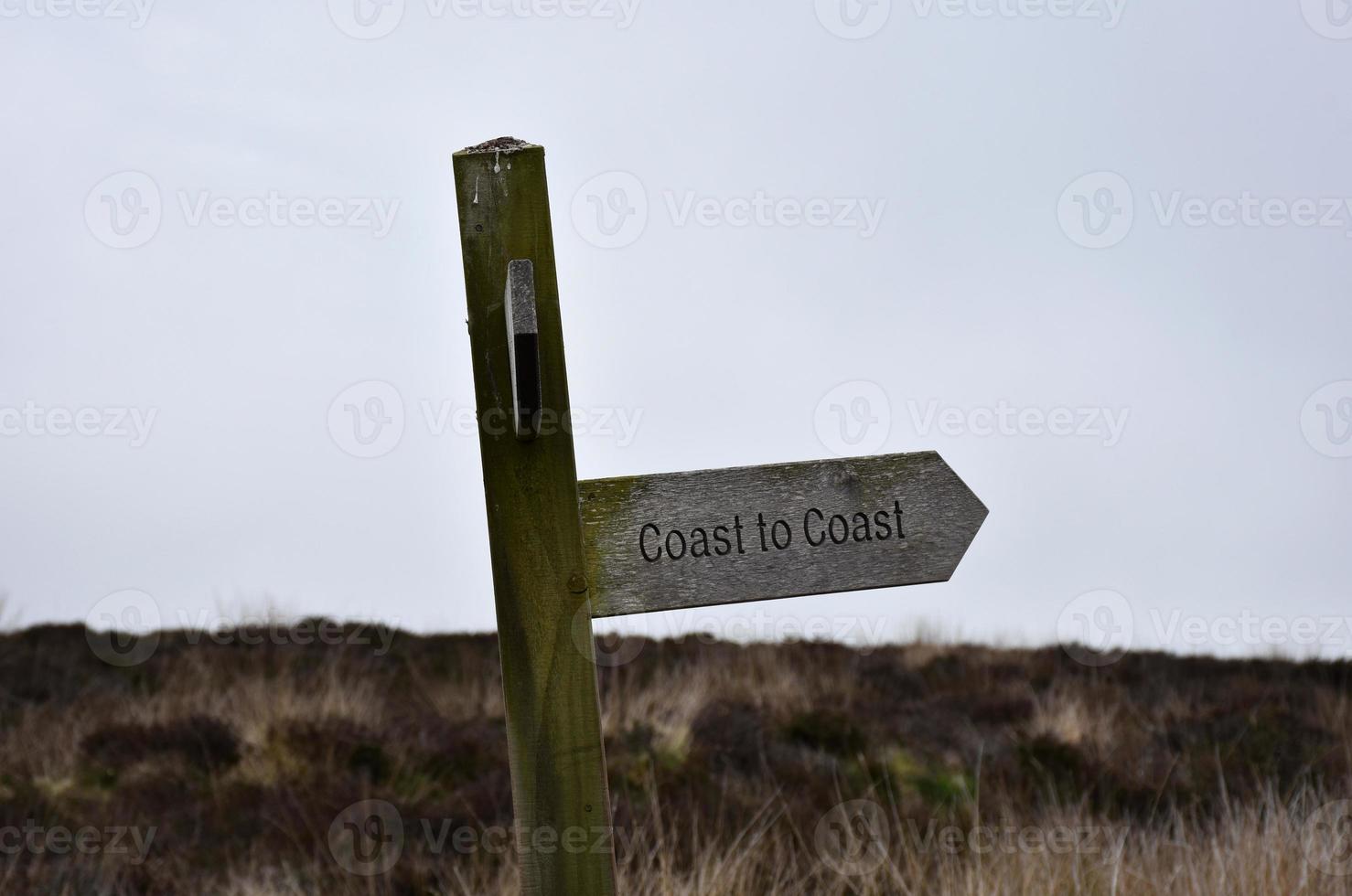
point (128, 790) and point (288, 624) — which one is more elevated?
point (288, 624)

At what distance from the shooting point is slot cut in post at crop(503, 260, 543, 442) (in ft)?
5.43

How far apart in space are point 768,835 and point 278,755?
9.28 feet

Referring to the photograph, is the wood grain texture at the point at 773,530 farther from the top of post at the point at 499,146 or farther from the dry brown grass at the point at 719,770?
the dry brown grass at the point at 719,770

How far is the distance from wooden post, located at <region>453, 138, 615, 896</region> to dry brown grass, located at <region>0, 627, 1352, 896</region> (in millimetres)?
1543

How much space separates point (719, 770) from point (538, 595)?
460 cm

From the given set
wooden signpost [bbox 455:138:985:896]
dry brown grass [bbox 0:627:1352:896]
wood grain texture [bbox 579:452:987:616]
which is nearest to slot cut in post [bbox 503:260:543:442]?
wooden signpost [bbox 455:138:985:896]

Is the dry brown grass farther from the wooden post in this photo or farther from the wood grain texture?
the wood grain texture

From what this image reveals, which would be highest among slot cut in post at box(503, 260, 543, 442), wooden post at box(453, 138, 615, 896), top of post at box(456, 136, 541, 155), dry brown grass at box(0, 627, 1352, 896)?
top of post at box(456, 136, 541, 155)

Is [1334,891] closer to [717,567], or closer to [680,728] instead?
[717,567]

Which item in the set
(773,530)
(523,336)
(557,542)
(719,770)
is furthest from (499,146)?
(719,770)

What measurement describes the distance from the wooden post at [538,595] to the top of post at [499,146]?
0.09 m

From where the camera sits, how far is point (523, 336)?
1.65m

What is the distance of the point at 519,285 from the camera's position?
1685mm

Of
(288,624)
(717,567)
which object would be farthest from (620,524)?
(288,624)
